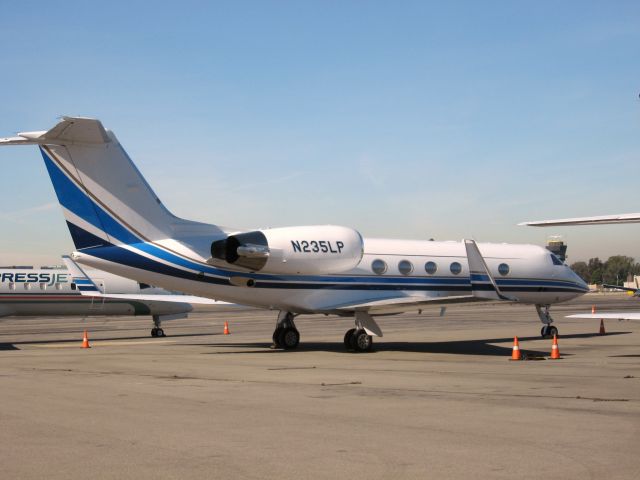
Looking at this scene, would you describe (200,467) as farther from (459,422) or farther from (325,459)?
(459,422)

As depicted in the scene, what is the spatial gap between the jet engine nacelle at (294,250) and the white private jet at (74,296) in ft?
38.1

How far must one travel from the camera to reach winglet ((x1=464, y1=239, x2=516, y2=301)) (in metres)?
19.6

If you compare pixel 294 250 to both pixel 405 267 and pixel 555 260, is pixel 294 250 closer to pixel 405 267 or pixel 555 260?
pixel 405 267

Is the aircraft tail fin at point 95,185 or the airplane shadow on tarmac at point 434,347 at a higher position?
the aircraft tail fin at point 95,185

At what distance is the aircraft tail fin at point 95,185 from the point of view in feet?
62.8

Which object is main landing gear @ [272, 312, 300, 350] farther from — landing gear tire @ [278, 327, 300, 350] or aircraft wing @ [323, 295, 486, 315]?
aircraft wing @ [323, 295, 486, 315]

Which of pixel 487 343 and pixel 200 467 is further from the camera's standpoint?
pixel 487 343

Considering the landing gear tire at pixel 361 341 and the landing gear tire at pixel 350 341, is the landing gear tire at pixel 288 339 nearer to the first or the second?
the landing gear tire at pixel 350 341

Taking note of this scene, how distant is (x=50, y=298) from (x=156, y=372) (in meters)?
17.8

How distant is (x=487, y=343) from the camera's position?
25734mm

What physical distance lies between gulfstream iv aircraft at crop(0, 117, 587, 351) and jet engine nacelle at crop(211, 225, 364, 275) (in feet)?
0.08

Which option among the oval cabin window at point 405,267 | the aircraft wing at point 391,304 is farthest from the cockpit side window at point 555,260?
the aircraft wing at point 391,304

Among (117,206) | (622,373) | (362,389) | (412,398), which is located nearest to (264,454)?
Result: (412,398)

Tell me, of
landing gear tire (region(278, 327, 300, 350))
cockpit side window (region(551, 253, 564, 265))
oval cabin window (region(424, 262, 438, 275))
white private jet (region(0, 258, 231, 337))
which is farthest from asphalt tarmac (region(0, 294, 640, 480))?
white private jet (region(0, 258, 231, 337))
